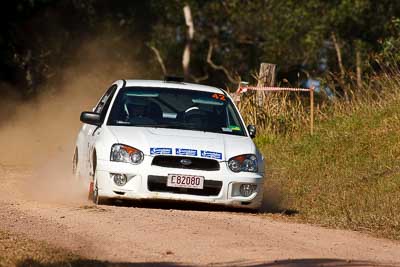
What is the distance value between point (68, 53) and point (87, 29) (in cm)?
229

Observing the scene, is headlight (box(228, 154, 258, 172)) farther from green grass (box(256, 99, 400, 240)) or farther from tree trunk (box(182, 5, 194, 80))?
tree trunk (box(182, 5, 194, 80))

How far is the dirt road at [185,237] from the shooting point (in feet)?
34.7

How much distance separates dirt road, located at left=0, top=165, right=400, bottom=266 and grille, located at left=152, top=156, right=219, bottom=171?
492 millimetres

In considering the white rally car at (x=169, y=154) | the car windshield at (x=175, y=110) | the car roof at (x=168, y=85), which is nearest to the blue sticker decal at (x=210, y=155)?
the white rally car at (x=169, y=154)

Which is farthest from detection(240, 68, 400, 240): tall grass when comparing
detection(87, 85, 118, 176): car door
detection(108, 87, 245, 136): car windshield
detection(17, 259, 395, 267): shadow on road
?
detection(17, 259, 395, 267): shadow on road

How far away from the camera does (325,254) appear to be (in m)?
11.0

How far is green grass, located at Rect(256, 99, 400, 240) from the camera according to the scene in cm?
1482

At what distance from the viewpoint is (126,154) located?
1427 cm

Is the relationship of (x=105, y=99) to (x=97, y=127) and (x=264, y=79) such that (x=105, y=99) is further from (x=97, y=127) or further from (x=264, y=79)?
(x=264, y=79)

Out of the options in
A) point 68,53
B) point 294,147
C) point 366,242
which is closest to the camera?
point 366,242

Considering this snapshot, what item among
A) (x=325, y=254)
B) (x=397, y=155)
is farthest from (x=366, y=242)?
(x=397, y=155)

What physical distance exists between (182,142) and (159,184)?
0.57 meters

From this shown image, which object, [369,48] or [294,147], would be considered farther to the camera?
[369,48]

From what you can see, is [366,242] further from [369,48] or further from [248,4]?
[248,4]
